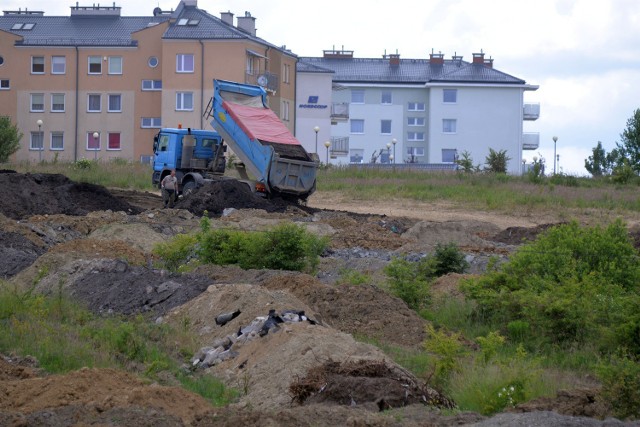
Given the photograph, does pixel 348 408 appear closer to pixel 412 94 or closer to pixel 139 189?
pixel 139 189

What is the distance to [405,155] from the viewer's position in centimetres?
9000

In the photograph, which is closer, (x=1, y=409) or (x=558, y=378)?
(x=1, y=409)

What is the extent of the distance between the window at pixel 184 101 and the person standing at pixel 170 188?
32.3 metres

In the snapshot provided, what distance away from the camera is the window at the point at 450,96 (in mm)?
85125

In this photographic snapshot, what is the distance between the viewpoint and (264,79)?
65.1 m

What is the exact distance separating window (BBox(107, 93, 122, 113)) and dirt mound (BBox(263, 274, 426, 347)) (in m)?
54.6

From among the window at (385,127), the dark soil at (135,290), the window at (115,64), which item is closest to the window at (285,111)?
the window at (115,64)

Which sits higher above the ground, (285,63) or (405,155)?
(285,63)

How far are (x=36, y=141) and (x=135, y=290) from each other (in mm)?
56158

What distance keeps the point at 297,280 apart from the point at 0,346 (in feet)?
17.2

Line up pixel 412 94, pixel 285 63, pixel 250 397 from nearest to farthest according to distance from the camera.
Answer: pixel 250 397 → pixel 285 63 → pixel 412 94

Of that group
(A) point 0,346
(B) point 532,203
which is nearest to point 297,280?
(A) point 0,346

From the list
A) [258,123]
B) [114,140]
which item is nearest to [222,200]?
[258,123]

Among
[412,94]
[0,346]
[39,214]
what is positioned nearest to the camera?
[0,346]
